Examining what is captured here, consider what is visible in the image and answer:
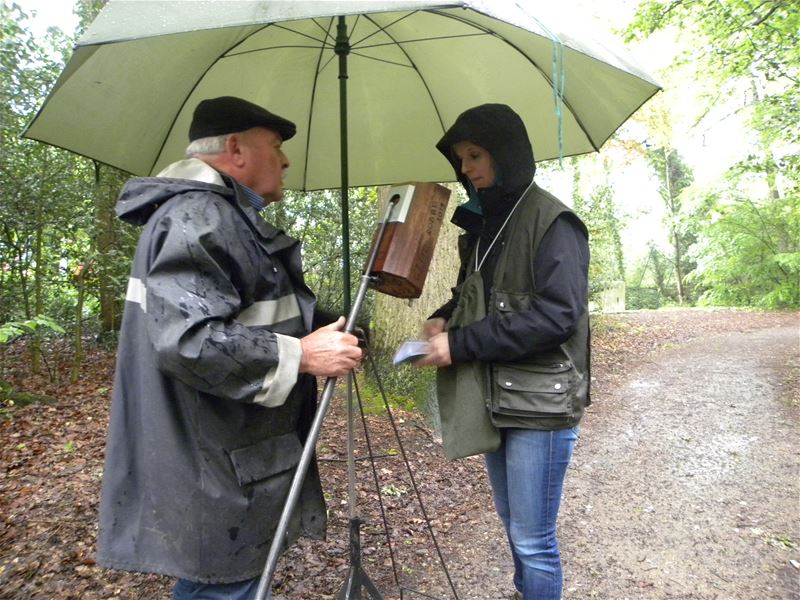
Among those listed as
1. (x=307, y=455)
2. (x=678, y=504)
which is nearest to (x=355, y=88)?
(x=307, y=455)

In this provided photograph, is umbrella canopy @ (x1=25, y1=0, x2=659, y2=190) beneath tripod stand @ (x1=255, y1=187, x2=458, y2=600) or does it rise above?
above

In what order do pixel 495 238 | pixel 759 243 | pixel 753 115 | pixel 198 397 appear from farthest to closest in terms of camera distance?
pixel 759 243, pixel 753 115, pixel 495 238, pixel 198 397

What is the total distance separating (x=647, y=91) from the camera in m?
2.14

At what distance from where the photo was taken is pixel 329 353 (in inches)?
66.4

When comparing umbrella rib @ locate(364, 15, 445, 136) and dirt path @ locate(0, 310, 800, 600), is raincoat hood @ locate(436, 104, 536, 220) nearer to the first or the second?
umbrella rib @ locate(364, 15, 445, 136)

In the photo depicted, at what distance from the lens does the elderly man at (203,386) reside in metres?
1.50

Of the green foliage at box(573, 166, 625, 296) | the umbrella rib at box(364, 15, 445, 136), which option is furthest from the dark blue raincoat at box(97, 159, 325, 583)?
the green foliage at box(573, 166, 625, 296)

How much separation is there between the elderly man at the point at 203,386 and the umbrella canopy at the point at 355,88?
593 millimetres

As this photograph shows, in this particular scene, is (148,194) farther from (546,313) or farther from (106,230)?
(106,230)

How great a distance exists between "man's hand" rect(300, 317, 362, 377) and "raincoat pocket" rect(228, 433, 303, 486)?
260 mm

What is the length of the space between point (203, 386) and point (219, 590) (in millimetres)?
660

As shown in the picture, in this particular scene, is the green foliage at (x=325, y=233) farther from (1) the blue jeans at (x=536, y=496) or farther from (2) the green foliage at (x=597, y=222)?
(2) the green foliage at (x=597, y=222)

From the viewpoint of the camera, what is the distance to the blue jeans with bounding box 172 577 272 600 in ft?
5.59

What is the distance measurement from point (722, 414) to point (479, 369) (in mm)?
5403
